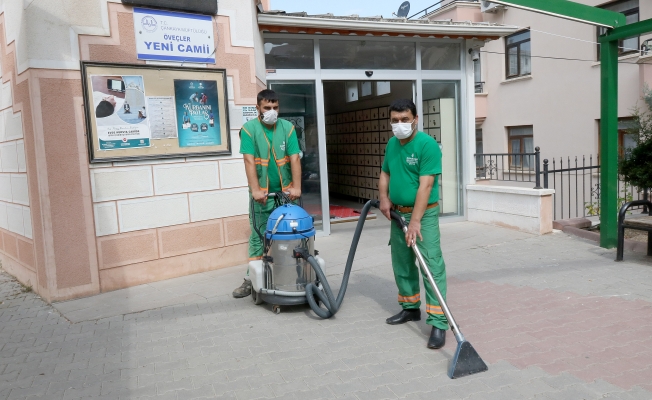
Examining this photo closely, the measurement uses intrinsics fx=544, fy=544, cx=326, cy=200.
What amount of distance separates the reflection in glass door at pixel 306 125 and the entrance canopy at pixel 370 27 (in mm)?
864

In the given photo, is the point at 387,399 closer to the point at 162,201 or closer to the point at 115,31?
the point at 162,201

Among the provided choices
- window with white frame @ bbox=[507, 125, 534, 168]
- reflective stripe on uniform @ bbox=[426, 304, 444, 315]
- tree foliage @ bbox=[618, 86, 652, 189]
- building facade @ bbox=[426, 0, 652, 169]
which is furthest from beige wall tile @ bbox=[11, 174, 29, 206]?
window with white frame @ bbox=[507, 125, 534, 168]

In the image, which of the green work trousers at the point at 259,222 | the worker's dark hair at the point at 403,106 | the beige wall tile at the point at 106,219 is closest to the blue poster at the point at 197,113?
the beige wall tile at the point at 106,219

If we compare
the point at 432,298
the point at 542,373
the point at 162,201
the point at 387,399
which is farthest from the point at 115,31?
the point at 542,373

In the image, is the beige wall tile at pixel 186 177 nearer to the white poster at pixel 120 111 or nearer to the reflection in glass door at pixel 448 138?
the white poster at pixel 120 111

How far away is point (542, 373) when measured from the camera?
3381 mm

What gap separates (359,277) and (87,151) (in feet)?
10.3

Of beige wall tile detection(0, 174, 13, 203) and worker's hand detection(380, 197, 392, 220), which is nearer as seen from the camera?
worker's hand detection(380, 197, 392, 220)

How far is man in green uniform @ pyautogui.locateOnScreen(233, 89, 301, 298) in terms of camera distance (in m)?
4.83

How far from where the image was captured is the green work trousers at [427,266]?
390cm

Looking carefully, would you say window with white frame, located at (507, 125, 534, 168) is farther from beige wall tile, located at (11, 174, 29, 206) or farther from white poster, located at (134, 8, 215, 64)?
beige wall tile, located at (11, 174, 29, 206)

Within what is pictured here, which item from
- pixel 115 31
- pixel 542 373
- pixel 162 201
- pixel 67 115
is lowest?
pixel 542 373

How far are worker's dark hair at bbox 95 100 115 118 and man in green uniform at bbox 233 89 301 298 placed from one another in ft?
5.48

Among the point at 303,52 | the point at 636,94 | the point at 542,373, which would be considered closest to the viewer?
the point at 542,373
